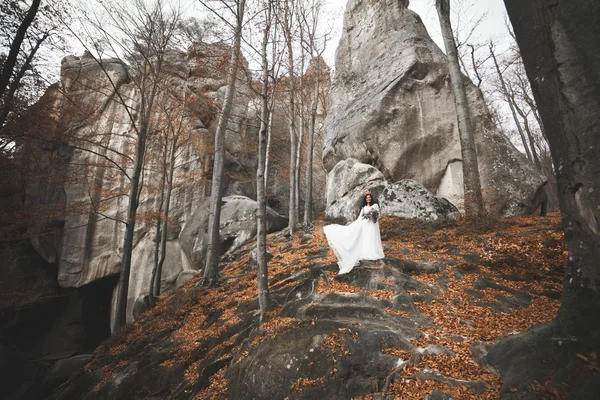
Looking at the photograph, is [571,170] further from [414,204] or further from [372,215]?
[414,204]

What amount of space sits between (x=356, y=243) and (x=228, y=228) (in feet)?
29.0

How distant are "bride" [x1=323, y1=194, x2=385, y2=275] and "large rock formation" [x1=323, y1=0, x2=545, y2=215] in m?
6.30

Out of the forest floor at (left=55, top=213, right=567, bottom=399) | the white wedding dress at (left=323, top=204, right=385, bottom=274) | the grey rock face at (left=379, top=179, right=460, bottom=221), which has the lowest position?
the forest floor at (left=55, top=213, right=567, bottom=399)

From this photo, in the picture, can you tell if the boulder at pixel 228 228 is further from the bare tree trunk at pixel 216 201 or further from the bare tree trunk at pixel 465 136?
the bare tree trunk at pixel 465 136

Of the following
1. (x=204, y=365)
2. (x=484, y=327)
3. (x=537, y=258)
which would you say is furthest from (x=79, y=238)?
(x=537, y=258)

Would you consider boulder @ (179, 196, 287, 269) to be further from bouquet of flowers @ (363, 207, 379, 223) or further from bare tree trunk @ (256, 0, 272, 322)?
bouquet of flowers @ (363, 207, 379, 223)

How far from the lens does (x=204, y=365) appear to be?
4.93m

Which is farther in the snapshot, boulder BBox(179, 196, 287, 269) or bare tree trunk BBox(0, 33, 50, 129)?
boulder BBox(179, 196, 287, 269)

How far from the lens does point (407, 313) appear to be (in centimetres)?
439

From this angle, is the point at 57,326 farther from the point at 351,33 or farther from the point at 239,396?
the point at 351,33

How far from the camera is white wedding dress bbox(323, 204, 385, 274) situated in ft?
20.6

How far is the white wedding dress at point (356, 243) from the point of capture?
6.27 meters

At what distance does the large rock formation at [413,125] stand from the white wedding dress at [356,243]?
6.37m

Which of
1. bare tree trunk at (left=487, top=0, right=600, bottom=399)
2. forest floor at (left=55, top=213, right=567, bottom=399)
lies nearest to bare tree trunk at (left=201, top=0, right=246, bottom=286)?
forest floor at (left=55, top=213, right=567, bottom=399)
